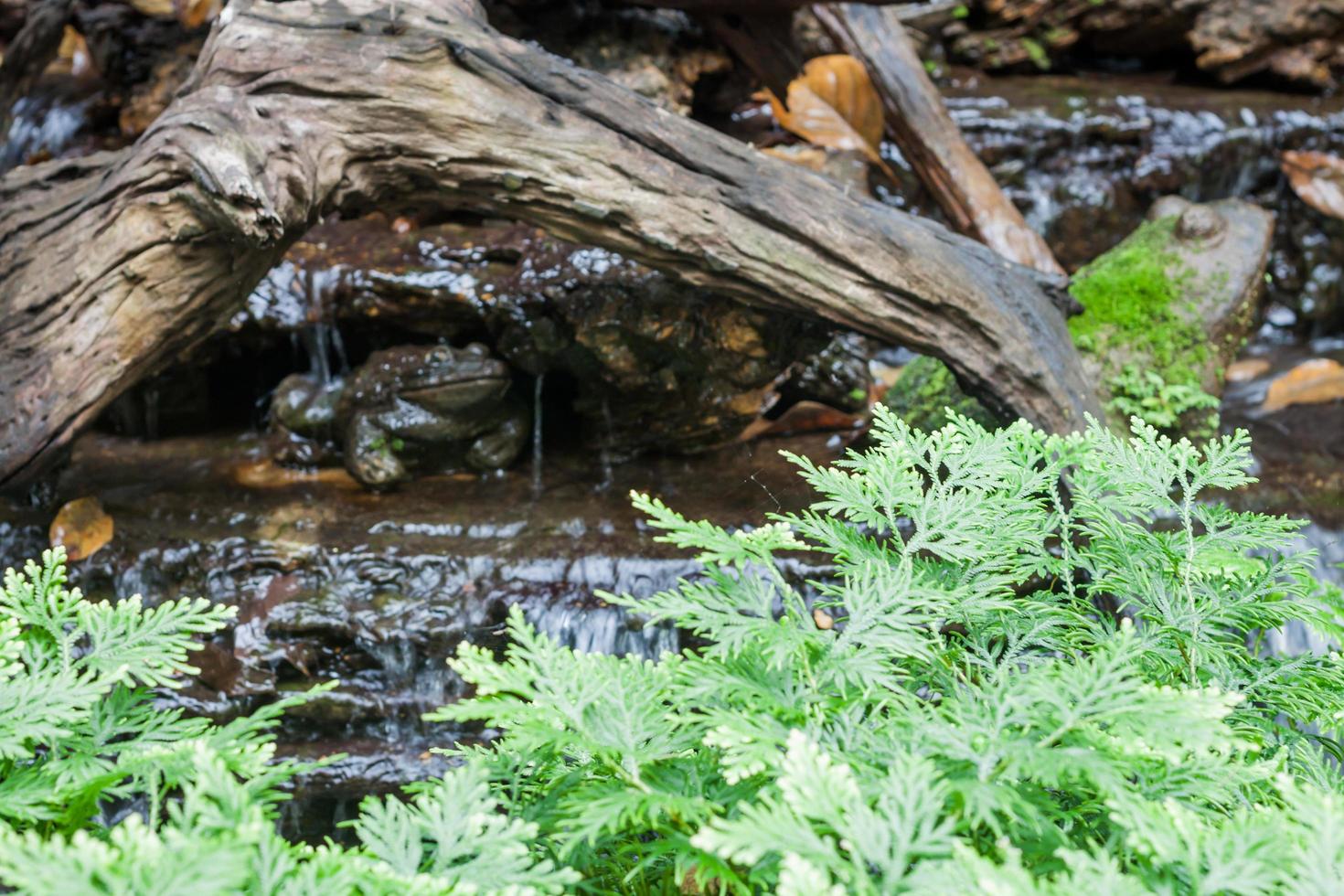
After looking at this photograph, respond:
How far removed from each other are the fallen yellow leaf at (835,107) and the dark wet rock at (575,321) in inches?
50.4

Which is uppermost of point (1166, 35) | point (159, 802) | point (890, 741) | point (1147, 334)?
point (1166, 35)

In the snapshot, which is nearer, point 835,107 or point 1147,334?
point 1147,334

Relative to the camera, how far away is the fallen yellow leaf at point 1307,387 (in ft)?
16.9


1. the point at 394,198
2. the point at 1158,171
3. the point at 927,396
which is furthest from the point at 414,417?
the point at 1158,171

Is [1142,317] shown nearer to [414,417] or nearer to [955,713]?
[414,417]

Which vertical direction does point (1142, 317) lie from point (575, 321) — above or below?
below

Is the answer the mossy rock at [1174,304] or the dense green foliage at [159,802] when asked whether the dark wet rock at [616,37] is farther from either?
the dense green foliage at [159,802]

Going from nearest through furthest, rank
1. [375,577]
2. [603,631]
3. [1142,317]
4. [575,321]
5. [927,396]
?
[603,631], [375,577], [575,321], [927,396], [1142,317]

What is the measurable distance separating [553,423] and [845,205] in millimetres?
1786

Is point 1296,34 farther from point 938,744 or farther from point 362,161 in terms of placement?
point 938,744

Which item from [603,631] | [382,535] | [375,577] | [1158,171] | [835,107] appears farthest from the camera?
[1158,171]

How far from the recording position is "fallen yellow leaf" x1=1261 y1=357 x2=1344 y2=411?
16.9 ft

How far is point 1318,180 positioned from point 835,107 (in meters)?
3.15

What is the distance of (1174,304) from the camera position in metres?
4.50
